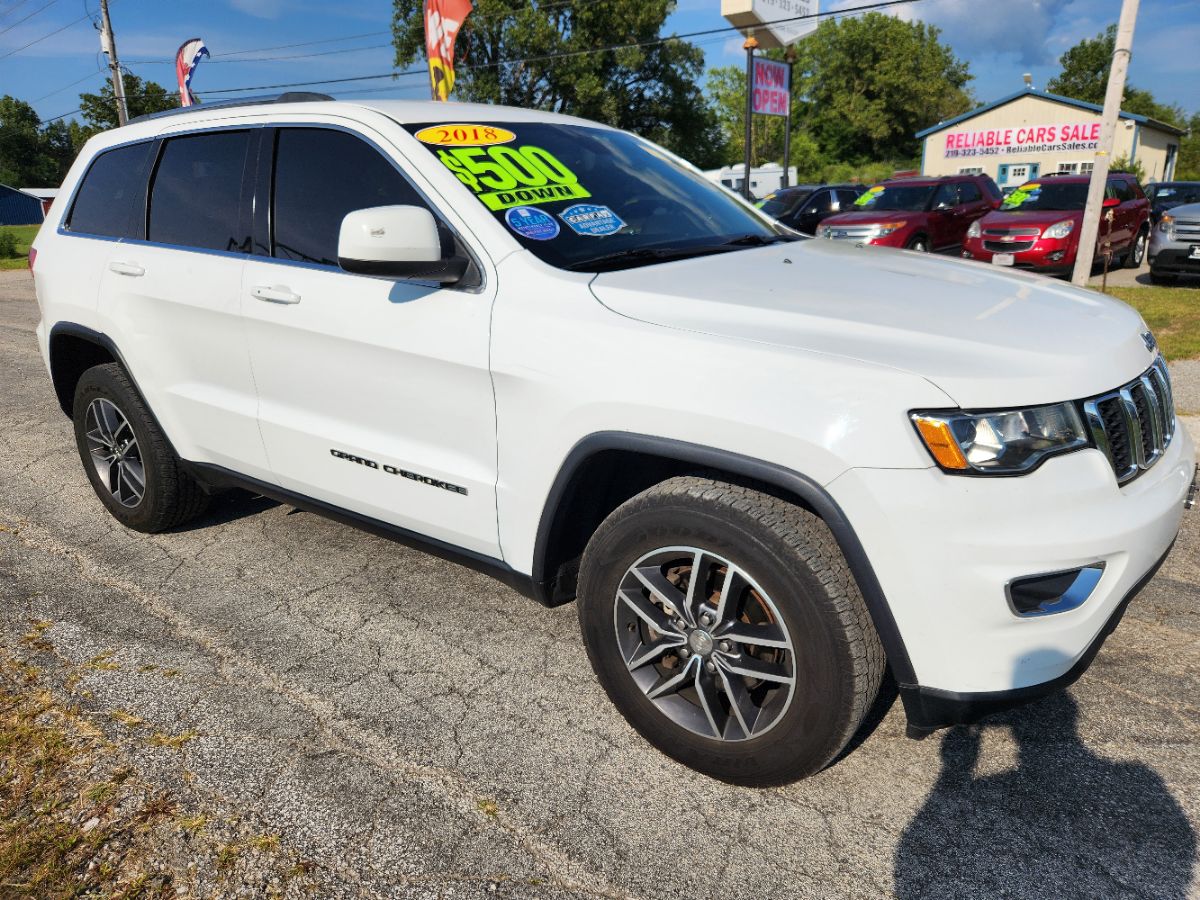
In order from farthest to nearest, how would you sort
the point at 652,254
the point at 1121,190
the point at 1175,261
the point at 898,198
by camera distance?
1. the point at 898,198
2. the point at 1121,190
3. the point at 1175,261
4. the point at 652,254

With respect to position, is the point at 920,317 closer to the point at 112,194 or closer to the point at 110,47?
the point at 112,194

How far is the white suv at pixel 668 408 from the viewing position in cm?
203

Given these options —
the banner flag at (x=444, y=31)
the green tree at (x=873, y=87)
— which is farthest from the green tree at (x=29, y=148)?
the banner flag at (x=444, y=31)

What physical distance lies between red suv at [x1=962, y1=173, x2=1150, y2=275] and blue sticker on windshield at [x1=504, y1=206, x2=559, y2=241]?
36.4ft

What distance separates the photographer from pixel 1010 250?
1253 centimetres

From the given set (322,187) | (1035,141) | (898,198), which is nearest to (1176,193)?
(898,198)

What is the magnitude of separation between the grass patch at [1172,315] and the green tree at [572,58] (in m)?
37.4

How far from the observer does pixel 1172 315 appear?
999cm

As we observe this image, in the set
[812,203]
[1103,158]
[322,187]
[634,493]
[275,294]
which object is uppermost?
[322,187]

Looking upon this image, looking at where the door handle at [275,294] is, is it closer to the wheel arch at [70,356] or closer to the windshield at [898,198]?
the wheel arch at [70,356]

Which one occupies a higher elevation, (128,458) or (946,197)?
(128,458)

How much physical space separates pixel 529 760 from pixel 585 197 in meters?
1.79

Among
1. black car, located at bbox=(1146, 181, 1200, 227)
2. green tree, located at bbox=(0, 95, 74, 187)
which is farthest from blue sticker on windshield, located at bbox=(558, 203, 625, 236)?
green tree, located at bbox=(0, 95, 74, 187)

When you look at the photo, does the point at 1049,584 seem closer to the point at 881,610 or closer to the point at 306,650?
the point at 881,610
